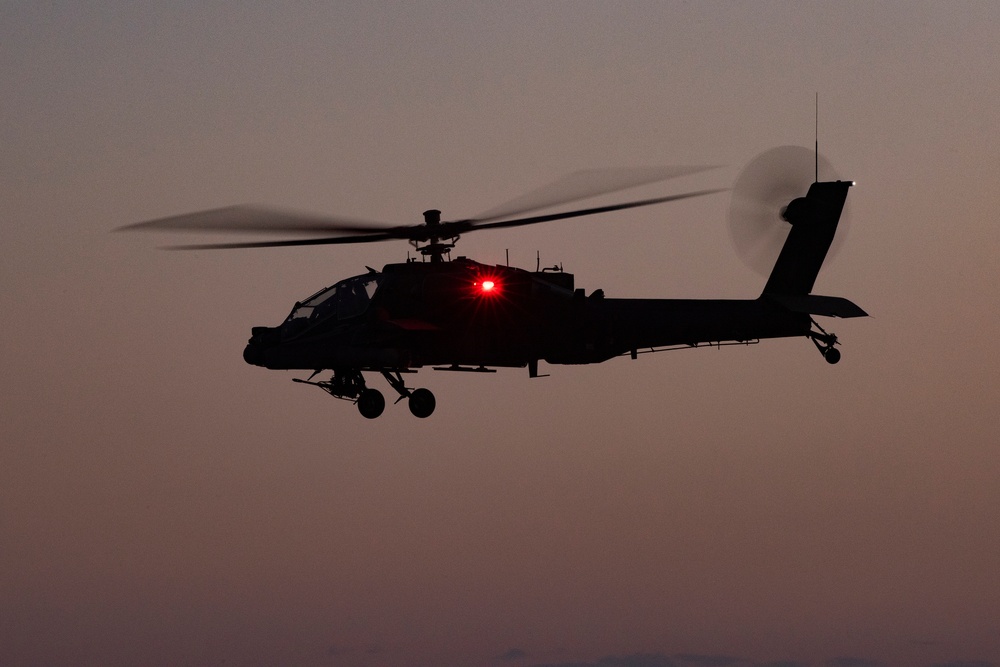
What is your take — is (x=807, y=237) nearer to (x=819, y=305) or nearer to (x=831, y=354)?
(x=819, y=305)

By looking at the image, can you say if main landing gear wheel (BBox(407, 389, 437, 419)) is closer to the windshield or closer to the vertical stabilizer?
the windshield

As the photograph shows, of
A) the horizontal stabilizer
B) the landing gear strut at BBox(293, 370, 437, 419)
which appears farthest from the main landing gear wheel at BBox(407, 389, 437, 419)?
the horizontal stabilizer

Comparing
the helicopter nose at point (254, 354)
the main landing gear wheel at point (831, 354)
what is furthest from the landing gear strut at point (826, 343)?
the helicopter nose at point (254, 354)

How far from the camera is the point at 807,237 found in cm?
4038

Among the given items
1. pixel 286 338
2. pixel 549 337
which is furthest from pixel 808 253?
pixel 286 338

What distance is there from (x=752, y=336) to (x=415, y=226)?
10361 millimetres

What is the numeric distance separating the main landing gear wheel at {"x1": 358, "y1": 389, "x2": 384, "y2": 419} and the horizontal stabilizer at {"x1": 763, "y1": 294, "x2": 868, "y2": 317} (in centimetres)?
1197

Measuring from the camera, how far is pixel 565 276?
3806cm

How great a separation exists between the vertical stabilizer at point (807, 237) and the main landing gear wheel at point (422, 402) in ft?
35.0

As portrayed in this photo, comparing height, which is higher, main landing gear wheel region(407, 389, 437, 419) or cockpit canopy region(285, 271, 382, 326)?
cockpit canopy region(285, 271, 382, 326)

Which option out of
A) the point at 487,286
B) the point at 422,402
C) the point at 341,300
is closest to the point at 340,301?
the point at 341,300

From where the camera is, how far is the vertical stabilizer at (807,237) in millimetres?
39594

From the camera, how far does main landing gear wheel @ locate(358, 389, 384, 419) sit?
128 ft

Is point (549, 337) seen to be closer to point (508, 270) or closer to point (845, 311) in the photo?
point (508, 270)
